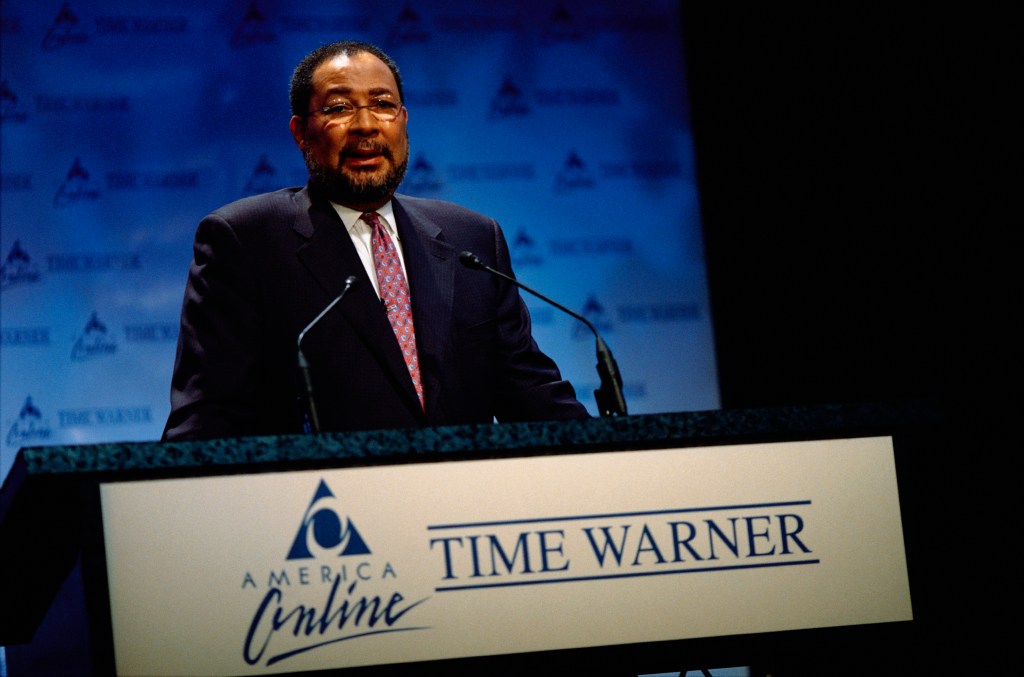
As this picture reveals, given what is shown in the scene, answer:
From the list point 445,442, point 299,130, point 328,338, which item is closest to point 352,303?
point 328,338

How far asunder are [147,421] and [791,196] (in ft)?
8.88

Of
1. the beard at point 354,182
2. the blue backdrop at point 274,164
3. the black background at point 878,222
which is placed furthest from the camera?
the blue backdrop at point 274,164

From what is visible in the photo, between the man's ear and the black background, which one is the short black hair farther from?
the black background

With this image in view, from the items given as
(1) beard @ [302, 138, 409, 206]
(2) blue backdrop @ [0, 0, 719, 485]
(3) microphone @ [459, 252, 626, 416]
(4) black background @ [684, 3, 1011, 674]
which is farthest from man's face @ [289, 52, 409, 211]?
(2) blue backdrop @ [0, 0, 719, 485]

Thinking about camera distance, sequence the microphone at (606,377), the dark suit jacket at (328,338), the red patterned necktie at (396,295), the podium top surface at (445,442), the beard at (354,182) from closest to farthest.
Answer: the podium top surface at (445,442) < the microphone at (606,377) < the dark suit jacket at (328,338) < the red patterned necktie at (396,295) < the beard at (354,182)

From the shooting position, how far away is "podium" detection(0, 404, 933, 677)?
4.58 ft

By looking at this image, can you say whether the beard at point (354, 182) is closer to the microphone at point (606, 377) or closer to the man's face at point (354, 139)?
the man's face at point (354, 139)

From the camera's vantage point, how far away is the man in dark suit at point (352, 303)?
2.09 m

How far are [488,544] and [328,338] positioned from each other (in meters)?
0.78

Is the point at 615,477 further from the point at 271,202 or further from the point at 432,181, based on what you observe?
the point at 432,181

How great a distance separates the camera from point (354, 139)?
2359 millimetres

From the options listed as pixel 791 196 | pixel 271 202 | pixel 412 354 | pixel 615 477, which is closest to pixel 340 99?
pixel 271 202

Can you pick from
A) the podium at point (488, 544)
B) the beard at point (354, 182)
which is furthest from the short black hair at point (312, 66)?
the podium at point (488, 544)

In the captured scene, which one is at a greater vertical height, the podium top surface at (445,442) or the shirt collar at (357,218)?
the shirt collar at (357,218)
